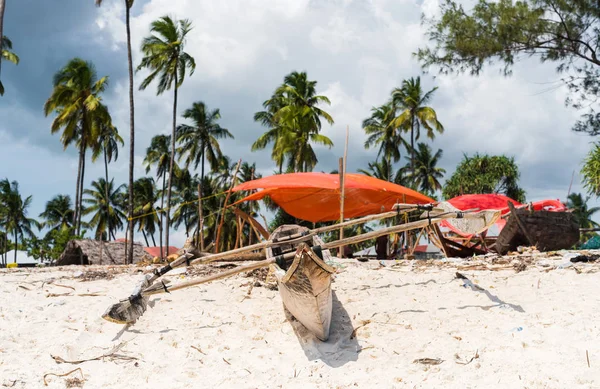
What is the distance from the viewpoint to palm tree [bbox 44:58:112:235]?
22.6 meters

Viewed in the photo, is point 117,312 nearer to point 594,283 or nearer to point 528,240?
point 594,283

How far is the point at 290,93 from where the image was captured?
26266mm

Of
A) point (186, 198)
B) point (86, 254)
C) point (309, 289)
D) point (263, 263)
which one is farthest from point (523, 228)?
point (186, 198)

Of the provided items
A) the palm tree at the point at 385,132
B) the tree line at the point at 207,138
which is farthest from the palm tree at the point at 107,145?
the palm tree at the point at 385,132

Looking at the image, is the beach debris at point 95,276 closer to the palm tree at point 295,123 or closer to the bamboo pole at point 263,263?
the bamboo pole at point 263,263

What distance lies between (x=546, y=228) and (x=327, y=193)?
4.89m

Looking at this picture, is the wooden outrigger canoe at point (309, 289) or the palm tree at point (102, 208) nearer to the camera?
the wooden outrigger canoe at point (309, 289)

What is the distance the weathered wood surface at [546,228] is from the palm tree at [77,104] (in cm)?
1900

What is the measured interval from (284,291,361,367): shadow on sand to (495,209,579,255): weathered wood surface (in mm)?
5309

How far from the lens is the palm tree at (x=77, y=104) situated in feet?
74.0

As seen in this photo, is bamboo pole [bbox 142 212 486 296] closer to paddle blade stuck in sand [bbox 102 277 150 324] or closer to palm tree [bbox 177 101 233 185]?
paddle blade stuck in sand [bbox 102 277 150 324]

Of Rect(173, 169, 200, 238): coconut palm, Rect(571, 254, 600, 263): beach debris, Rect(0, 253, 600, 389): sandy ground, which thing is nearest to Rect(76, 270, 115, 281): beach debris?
Rect(0, 253, 600, 389): sandy ground

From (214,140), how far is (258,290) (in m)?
23.8

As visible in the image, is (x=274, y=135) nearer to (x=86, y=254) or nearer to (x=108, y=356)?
(x=86, y=254)
